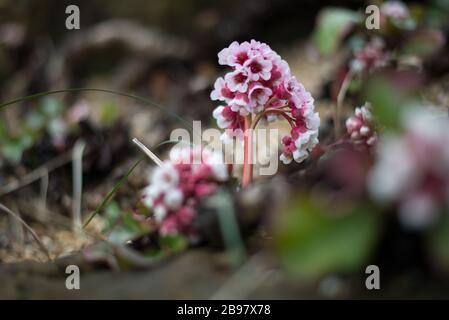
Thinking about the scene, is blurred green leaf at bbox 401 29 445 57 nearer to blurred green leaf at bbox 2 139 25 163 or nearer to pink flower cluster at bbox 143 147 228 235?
pink flower cluster at bbox 143 147 228 235

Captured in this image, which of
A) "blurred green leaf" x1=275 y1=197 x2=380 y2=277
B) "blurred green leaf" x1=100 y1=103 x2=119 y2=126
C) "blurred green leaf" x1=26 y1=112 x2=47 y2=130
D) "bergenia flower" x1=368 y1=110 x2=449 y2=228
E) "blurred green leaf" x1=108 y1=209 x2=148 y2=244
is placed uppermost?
"blurred green leaf" x1=100 y1=103 x2=119 y2=126

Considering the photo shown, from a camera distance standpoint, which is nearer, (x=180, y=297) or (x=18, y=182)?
(x=180, y=297)

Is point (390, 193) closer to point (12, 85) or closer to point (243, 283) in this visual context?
point (243, 283)

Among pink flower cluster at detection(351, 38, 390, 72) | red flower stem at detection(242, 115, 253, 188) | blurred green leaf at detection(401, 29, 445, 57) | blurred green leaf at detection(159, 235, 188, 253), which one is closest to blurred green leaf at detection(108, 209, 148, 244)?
blurred green leaf at detection(159, 235, 188, 253)

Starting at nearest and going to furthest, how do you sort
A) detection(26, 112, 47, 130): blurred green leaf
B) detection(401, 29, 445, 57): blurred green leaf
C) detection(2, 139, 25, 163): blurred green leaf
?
1. detection(401, 29, 445, 57): blurred green leaf
2. detection(2, 139, 25, 163): blurred green leaf
3. detection(26, 112, 47, 130): blurred green leaf

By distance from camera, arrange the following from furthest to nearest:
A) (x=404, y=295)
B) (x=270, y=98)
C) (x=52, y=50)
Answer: (x=52, y=50)
(x=270, y=98)
(x=404, y=295)

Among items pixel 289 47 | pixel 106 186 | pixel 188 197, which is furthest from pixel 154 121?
pixel 188 197

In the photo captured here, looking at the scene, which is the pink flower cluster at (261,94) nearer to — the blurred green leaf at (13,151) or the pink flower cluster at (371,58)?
the pink flower cluster at (371,58)
